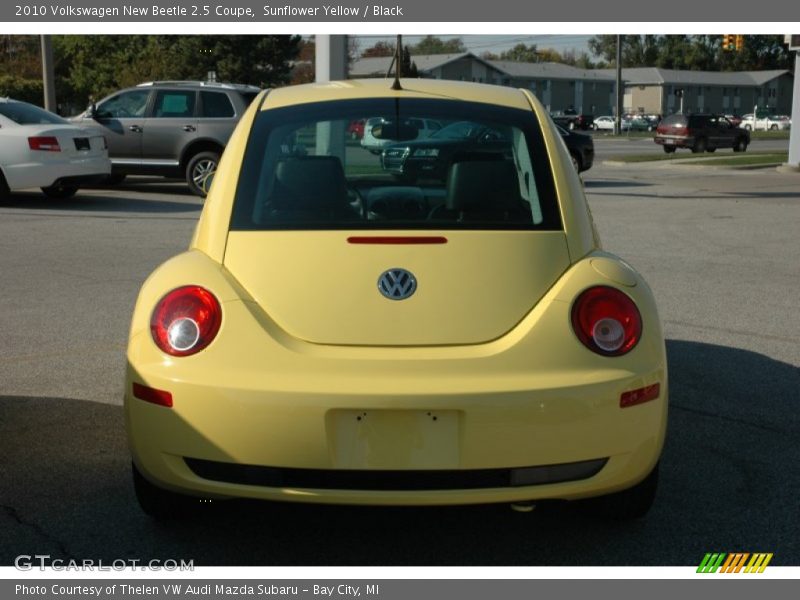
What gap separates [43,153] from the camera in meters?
15.9

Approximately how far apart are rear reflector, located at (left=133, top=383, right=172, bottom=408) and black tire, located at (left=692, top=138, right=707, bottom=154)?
4609 cm

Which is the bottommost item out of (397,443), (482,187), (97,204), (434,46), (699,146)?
(699,146)

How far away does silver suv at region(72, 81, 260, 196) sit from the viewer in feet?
61.7

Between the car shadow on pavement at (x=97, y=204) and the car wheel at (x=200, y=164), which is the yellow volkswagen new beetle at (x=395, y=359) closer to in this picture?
the car shadow on pavement at (x=97, y=204)

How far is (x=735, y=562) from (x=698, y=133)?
45.5 metres

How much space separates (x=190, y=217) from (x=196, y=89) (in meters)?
4.37

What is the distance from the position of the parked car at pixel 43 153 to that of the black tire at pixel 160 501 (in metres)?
12.8

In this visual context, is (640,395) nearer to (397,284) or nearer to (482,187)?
(397,284)

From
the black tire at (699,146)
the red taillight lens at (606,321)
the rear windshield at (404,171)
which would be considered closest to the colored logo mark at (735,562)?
the red taillight lens at (606,321)

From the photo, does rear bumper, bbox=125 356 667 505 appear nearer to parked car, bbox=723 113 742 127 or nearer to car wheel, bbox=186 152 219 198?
car wheel, bbox=186 152 219 198

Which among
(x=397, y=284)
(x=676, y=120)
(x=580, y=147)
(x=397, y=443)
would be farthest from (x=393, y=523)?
(x=676, y=120)

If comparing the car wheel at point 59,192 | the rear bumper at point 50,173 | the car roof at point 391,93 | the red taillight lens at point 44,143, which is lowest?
the car wheel at point 59,192

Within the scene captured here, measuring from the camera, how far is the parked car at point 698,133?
47.0 m
